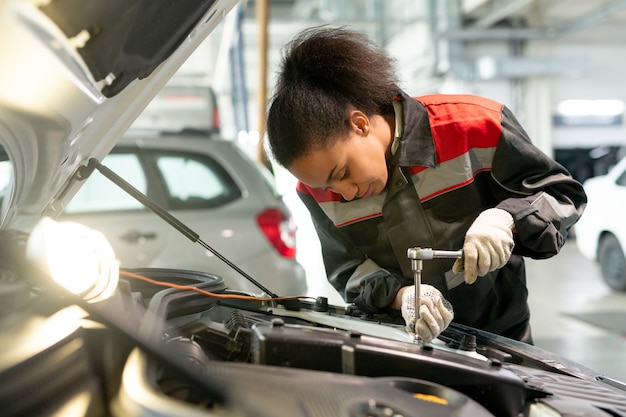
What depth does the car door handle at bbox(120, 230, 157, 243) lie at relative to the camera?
3350mm

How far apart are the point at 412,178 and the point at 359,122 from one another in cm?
20

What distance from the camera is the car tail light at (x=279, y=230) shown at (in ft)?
11.4

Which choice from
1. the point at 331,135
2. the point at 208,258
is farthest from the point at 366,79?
the point at 208,258

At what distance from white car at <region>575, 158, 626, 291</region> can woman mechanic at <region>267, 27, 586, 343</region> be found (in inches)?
180

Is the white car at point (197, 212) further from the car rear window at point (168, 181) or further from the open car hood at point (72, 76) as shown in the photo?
the open car hood at point (72, 76)

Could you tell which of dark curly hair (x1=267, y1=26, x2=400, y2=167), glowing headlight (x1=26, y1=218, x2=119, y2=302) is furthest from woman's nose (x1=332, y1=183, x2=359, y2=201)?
glowing headlight (x1=26, y1=218, x2=119, y2=302)

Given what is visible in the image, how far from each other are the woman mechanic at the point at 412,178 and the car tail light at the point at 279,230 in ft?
5.73

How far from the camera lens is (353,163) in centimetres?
147

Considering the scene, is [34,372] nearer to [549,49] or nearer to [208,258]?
[208,258]

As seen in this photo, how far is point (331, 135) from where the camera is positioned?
1438mm

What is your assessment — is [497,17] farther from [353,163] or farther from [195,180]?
[353,163]

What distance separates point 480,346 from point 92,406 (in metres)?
0.85

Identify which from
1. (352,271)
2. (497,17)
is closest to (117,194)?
(352,271)

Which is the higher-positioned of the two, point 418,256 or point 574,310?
point 418,256
